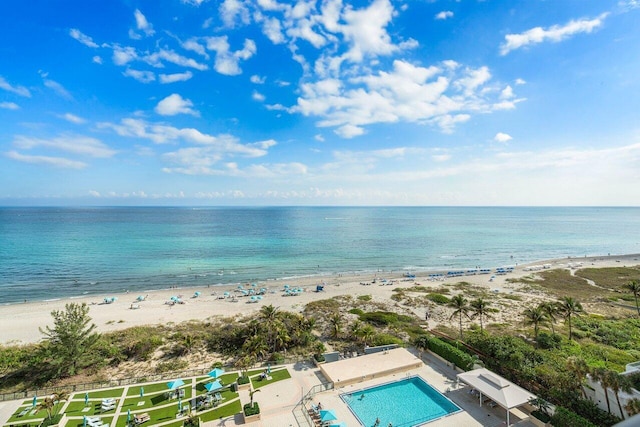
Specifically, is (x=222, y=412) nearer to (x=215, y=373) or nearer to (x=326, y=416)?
(x=215, y=373)

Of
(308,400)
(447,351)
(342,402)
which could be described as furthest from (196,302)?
(447,351)

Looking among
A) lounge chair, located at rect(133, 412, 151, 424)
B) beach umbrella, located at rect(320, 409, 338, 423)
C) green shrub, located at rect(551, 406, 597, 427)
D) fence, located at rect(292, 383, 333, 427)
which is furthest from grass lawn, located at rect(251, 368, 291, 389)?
green shrub, located at rect(551, 406, 597, 427)

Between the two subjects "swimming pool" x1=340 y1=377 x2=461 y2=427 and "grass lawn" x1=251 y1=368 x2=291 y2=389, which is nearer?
"swimming pool" x1=340 y1=377 x2=461 y2=427

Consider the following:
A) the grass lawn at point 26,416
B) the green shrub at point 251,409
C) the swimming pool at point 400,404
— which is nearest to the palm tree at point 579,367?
the swimming pool at point 400,404

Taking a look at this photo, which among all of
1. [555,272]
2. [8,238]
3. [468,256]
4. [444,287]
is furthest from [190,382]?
[8,238]

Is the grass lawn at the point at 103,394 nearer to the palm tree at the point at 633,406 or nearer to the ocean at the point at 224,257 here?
the palm tree at the point at 633,406

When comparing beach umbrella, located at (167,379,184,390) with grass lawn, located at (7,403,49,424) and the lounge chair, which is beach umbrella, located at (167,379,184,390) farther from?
grass lawn, located at (7,403,49,424)
